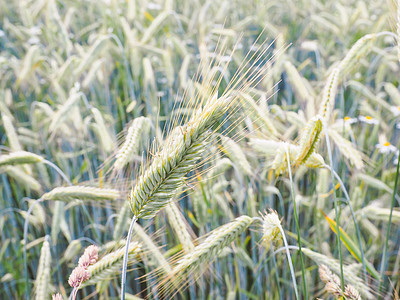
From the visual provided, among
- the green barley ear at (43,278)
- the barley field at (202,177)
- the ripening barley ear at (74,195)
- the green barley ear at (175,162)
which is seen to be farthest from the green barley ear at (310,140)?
the green barley ear at (43,278)

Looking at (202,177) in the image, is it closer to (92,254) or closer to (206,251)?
(206,251)

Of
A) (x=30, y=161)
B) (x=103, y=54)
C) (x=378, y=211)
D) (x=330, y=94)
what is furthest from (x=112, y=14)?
(x=378, y=211)

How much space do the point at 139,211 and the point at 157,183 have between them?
0.07m

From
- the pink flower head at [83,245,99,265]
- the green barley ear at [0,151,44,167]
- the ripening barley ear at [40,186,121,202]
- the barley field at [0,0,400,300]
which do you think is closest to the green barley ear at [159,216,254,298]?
the barley field at [0,0,400,300]

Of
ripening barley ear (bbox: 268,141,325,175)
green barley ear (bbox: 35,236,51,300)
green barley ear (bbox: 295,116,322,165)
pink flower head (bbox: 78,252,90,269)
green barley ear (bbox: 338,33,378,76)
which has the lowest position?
green barley ear (bbox: 35,236,51,300)

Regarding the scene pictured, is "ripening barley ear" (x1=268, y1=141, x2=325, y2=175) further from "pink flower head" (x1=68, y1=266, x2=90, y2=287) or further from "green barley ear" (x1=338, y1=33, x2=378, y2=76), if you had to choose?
"pink flower head" (x1=68, y1=266, x2=90, y2=287)

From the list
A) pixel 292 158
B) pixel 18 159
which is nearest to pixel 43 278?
pixel 18 159

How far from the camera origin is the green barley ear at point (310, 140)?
0.97 m

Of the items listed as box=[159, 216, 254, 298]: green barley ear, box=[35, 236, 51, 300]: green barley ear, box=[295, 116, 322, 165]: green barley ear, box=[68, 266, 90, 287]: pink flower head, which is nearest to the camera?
box=[68, 266, 90, 287]: pink flower head

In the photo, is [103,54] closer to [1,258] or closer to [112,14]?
[112,14]

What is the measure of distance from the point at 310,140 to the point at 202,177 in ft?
2.08

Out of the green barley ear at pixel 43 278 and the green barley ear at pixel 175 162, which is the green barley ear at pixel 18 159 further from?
the green barley ear at pixel 175 162

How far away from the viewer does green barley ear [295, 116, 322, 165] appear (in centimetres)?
97

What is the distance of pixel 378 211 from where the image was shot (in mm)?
1287
